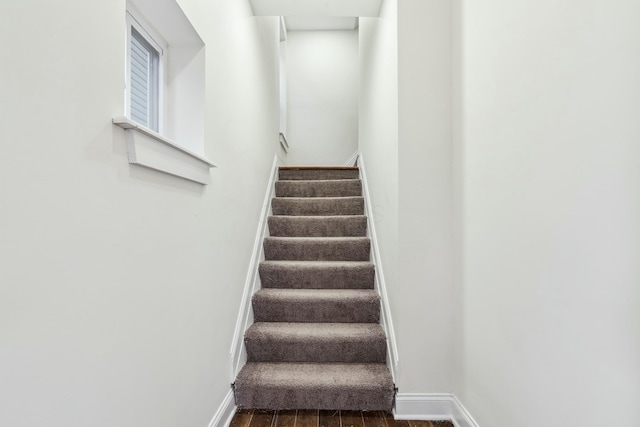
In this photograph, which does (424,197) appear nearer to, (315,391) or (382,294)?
(382,294)

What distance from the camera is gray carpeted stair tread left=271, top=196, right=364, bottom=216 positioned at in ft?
10.2

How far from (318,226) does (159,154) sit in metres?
1.96

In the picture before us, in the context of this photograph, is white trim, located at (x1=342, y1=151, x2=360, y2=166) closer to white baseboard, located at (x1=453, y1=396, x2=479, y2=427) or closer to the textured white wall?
the textured white wall

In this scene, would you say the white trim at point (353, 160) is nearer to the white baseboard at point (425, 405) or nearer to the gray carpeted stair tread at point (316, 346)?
the gray carpeted stair tread at point (316, 346)

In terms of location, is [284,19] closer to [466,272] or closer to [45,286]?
[466,272]

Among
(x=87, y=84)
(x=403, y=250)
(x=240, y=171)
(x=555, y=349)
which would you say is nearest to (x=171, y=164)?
(x=87, y=84)

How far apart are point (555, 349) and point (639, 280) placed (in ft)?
1.14

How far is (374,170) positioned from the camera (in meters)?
2.64

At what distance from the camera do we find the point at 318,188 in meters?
3.43

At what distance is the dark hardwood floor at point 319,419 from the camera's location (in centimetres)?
165

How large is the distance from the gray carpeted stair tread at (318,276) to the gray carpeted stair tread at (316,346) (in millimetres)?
441

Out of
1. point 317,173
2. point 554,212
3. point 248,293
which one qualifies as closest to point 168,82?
point 248,293

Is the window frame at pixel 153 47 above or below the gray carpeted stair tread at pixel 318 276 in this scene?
above

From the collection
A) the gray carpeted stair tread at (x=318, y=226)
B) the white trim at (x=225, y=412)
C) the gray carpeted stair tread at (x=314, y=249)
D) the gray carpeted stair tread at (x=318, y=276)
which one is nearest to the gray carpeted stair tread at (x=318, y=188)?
the gray carpeted stair tread at (x=318, y=226)
